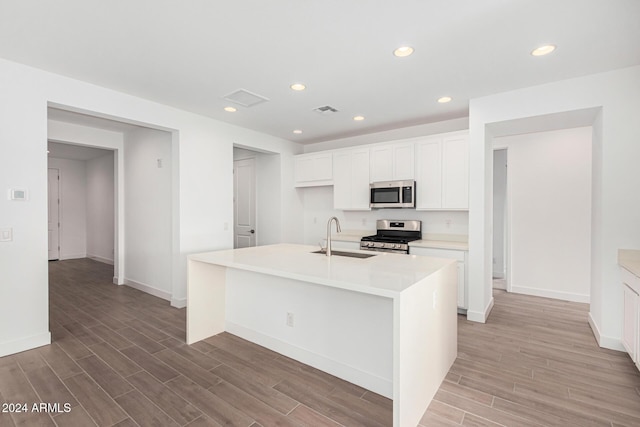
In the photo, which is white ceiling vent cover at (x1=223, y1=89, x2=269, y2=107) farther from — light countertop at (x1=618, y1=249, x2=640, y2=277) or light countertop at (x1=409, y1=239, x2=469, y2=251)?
light countertop at (x1=618, y1=249, x2=640, y2=277)

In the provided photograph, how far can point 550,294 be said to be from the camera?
439 cm

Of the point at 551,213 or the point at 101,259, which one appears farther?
the point at 101,259

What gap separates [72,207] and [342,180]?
7240mm

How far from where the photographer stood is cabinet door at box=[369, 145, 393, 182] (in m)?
4.53

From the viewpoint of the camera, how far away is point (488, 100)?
11.3 feet

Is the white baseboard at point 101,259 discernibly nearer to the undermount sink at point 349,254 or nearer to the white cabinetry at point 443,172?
the undermount sink at point 349,254

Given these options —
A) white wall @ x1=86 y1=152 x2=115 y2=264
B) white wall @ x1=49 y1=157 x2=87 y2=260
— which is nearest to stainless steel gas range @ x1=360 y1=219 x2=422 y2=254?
white wall @ x1=86 y1=152 x2=115 y2=264

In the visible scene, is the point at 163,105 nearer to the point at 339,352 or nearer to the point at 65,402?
the point at 65,402

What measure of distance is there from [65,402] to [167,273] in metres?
2.43

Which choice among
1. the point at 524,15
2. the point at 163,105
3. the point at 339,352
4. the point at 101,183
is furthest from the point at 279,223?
the point at 101,183

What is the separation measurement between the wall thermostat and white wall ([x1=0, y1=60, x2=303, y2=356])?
4cm

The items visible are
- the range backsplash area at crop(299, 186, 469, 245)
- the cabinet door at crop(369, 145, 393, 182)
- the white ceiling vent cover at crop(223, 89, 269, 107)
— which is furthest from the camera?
the cabinet door at crop(369, 145, 393, 182)

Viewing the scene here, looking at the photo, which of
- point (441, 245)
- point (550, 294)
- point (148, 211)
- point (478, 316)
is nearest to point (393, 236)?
point (441, 245)

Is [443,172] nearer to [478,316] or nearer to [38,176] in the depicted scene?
[478,316]
